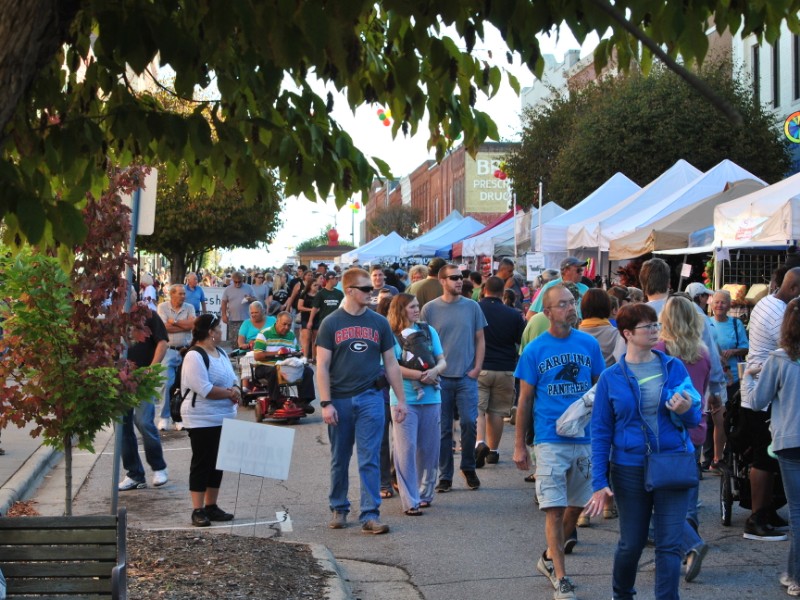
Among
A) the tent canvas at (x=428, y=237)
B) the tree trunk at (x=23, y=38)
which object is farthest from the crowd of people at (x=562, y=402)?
the tent canvas at (x=428, y=237)

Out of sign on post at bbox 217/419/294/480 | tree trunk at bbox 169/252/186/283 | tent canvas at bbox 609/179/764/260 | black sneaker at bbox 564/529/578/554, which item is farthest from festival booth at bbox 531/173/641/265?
tree trunk at bbox 169/252/186/283

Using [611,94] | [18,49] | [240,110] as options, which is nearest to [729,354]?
[240,110]

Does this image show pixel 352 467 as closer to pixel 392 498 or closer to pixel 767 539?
pixel 392 498

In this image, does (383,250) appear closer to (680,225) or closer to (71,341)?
(680,225)

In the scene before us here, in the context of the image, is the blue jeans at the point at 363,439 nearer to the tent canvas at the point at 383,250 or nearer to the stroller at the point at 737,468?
the stroller at the point at 737,468

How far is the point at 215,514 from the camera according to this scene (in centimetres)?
895

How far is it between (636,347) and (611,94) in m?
32.9

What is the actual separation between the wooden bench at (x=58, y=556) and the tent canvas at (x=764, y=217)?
32.0 ft

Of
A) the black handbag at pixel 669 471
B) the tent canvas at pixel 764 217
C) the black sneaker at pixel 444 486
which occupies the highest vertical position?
the tent canvas at pixel 764 217

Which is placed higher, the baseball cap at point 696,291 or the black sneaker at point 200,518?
the baseball cap at point 696,291

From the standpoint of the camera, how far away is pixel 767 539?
8070 millimetres

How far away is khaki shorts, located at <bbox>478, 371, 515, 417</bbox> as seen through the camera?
442 inches

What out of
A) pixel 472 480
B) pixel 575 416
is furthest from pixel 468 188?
pixel 575 416

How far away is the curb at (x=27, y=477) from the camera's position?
9.95 metres
